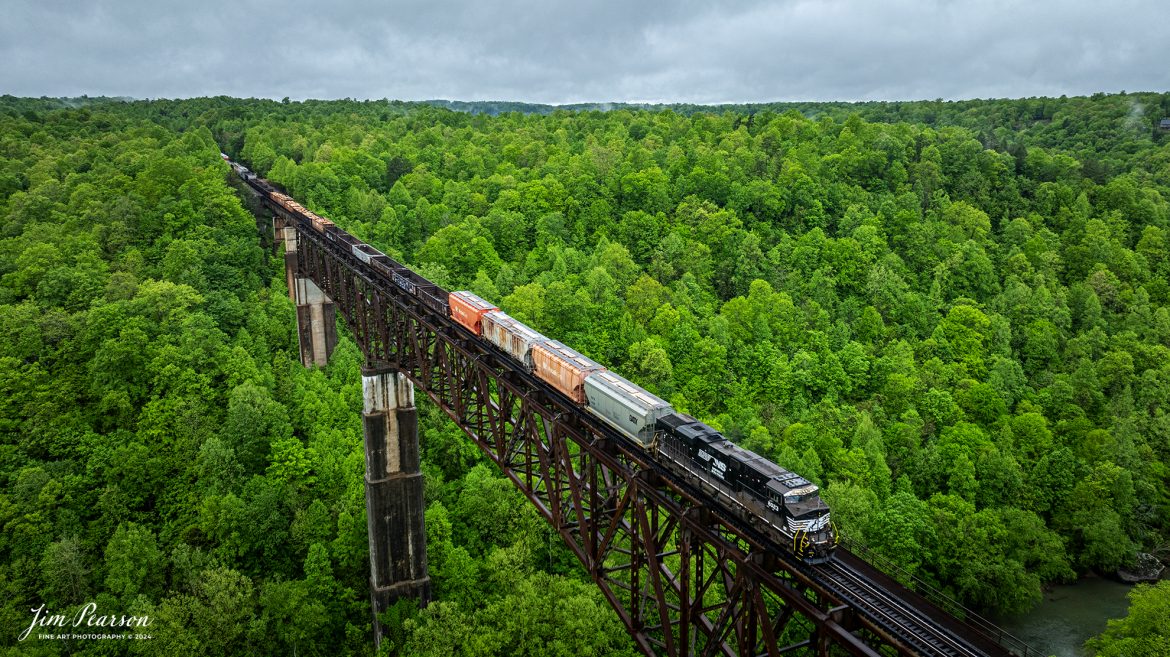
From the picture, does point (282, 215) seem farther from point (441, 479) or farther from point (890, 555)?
point (890, 555)

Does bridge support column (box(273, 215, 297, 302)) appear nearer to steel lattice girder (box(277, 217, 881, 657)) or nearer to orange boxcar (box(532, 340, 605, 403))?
steel lattice girder (box(277, 217, 881, 657))

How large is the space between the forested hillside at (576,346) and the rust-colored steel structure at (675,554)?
12325 mm

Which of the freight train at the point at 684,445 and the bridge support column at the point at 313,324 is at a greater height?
the freight train at the point at 684,445

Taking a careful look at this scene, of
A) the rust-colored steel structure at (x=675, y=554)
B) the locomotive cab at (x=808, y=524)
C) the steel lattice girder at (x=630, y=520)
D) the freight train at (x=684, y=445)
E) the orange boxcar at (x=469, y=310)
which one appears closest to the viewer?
the rust-colored steel structure at (x=675, y=554)

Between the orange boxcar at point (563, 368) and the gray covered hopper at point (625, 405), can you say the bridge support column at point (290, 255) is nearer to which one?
the orange boxcar at point (563, 368)

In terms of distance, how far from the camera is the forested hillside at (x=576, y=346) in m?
46.4

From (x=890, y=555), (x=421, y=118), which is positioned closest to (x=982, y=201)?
(x=890, y=555)

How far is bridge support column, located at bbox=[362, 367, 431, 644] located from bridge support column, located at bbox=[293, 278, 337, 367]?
2890cm

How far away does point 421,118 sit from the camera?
179m

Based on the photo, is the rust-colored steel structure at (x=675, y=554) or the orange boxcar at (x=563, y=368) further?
the orange boxcar at (x=563, y=368)

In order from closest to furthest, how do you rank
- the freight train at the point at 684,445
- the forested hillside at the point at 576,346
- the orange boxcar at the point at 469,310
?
the freight train at the point at 684,445 → the orange boxcar at the point at 469,310 → the forested hillside at the point at 576,346

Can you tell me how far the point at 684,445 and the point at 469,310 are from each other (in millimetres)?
18771
